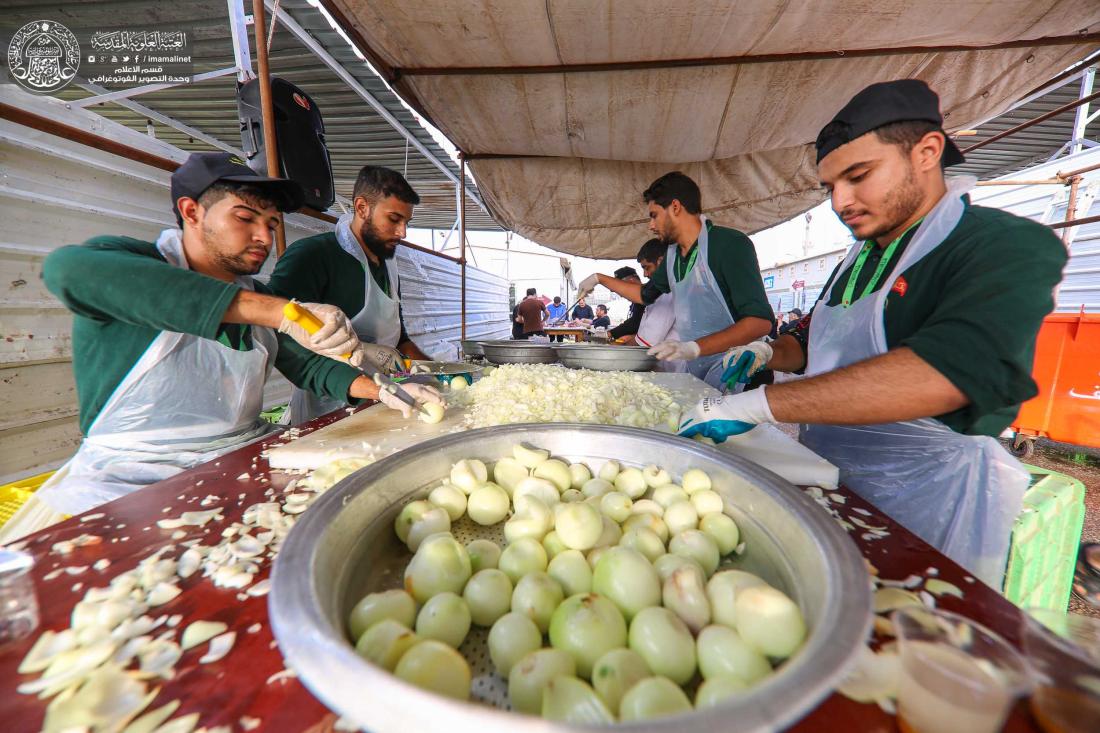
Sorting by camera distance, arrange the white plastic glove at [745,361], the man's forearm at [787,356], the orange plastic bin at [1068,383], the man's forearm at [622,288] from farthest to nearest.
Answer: the man's forearm at [622,288]
the orange plastic bin at [1068,383]
the man's forearm at [787,356]
the white plastic glove at [745,361]

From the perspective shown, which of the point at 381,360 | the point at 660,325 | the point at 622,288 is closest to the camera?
the point at 381,360

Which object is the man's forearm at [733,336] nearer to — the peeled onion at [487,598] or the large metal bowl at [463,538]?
the large metal bowl at [463,538]

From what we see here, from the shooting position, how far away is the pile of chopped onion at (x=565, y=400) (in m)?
1.58

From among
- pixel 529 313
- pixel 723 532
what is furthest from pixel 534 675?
pixel 529 313

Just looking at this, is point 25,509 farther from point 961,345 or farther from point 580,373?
point 961,345

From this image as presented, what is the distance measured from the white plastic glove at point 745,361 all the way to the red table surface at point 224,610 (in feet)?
3.27

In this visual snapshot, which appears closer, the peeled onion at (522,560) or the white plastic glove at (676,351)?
the peeled onion at (522,560)

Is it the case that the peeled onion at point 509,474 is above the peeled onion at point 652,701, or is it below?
above

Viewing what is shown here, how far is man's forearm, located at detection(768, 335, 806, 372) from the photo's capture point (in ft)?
7.34

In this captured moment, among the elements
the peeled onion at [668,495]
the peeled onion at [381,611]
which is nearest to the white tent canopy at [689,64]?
the peeled onion at [668,495]

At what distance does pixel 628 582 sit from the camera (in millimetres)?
674

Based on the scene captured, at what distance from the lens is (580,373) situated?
2332 mm

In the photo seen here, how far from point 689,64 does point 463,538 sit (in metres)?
3.60

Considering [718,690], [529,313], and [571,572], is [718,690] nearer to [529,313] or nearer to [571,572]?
[571,572]
